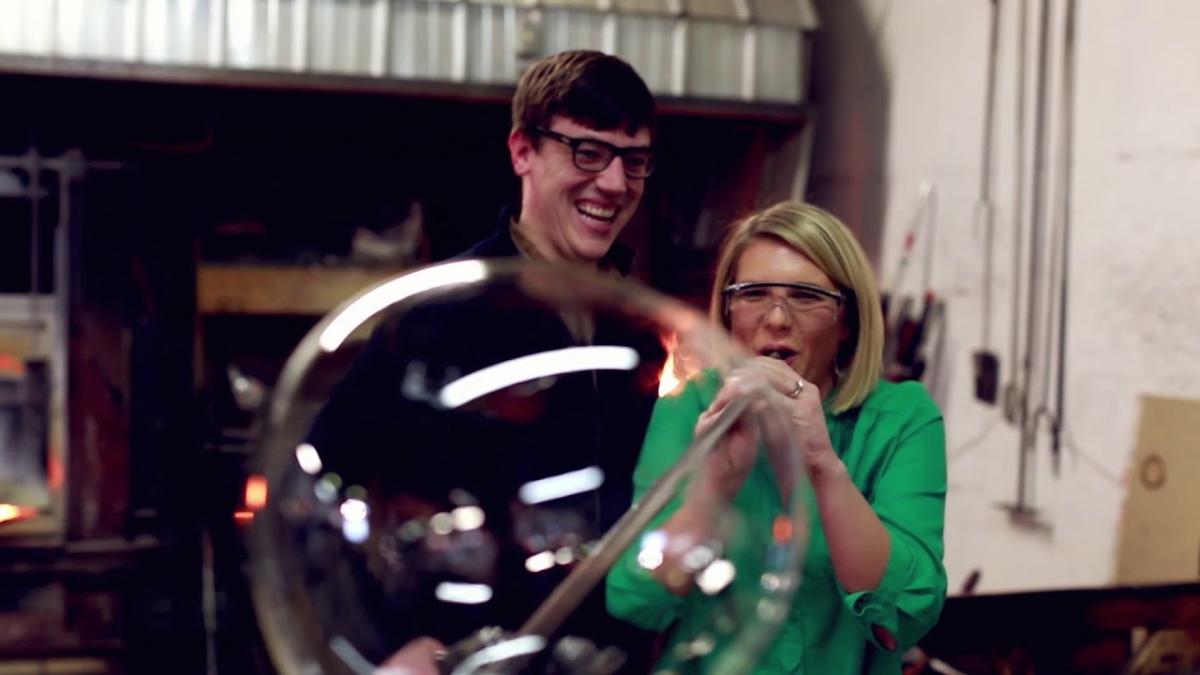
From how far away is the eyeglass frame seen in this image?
0.88 m

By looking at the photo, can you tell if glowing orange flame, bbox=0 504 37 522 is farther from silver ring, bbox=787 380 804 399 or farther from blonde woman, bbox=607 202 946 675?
silver ring, bbox=787 380 804 399

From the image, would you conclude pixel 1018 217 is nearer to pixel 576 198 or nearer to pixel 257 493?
pixel 576 198

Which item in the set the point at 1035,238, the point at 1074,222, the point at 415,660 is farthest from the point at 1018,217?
the point at 415,660

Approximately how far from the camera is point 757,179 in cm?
315

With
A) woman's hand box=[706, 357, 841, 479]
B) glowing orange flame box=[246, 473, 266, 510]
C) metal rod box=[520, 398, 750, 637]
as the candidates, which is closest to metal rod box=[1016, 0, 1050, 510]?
woman's hand box=[706, 357, 841, 479]

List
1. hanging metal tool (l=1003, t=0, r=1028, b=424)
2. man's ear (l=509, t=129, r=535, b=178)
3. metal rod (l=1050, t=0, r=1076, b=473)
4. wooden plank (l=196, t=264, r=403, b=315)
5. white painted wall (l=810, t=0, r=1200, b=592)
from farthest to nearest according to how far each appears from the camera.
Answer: wooden plank (l=196, t=264, r=403, b=315)
hanging metal tool (l=1003, t=0, r=1028, b=424)
metal rod (l=1050, t=0, r=1076, b=473)
white painted wall (l=810, t=0, r=1200, b=592)
man's ear (l=509, t=129, r=535, b=178)

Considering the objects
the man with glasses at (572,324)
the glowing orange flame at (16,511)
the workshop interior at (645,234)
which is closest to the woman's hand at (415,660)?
the man with glasses at (572,324)

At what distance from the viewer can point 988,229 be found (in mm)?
2494

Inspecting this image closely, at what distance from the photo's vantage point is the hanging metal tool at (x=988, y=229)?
2.47 m

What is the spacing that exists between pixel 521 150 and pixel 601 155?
0.11m

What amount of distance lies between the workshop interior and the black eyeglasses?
0.87m

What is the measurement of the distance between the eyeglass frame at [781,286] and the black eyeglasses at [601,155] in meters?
0.14

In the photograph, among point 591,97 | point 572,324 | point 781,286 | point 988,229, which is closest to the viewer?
point 572,324

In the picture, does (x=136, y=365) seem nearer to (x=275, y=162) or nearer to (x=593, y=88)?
(x=275, y=162)
